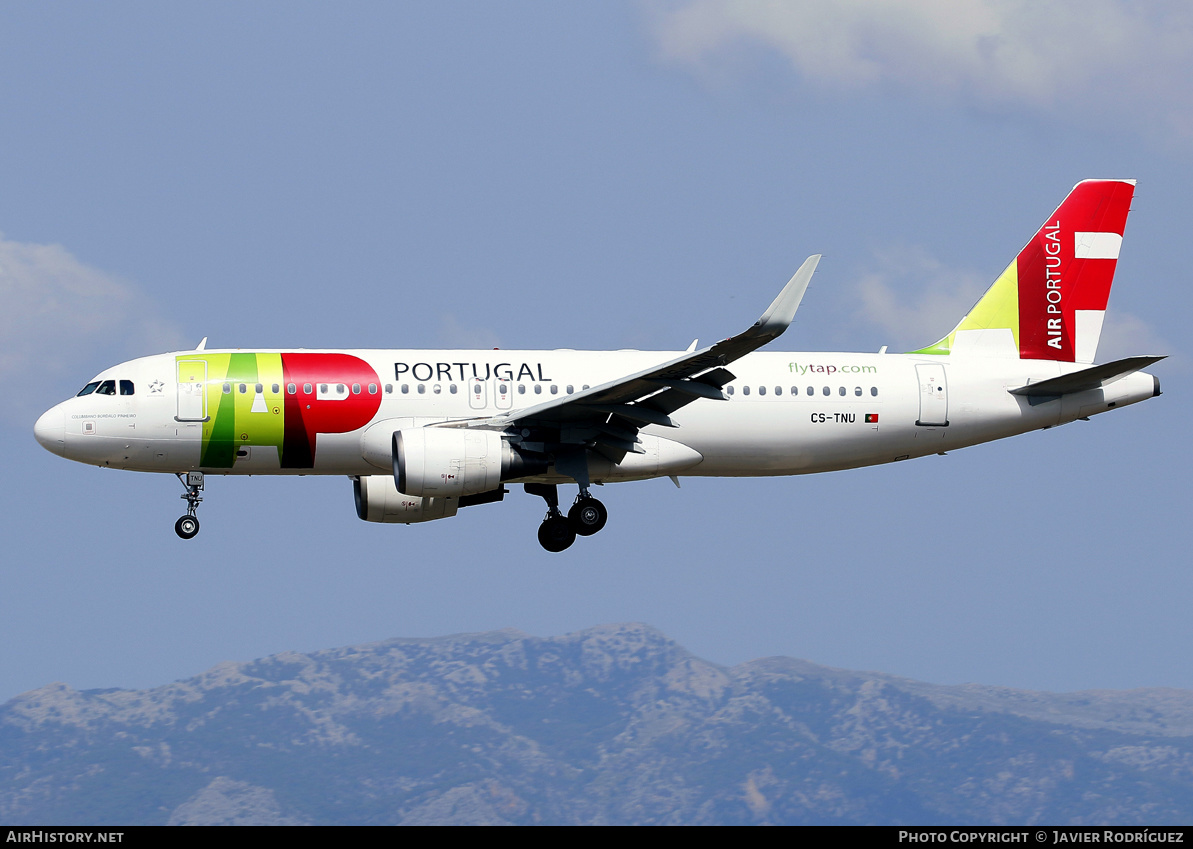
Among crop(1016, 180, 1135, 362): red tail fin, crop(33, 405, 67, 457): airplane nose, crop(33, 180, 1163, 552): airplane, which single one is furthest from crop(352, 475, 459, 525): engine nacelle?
crop(1016, 180, 1135, 362): red tail fin

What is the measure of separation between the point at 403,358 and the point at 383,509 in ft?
14.9

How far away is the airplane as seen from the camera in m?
34.3

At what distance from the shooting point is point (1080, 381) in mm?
38094

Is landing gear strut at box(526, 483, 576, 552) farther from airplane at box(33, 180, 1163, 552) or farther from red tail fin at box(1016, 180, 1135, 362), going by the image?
red tail fin at box(1016, 180, 1135, 362)

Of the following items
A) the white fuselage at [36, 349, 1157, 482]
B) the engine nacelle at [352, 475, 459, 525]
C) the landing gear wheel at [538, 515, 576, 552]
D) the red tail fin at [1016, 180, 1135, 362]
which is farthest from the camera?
the red tail fin at [1016, 180, 1135, 362]

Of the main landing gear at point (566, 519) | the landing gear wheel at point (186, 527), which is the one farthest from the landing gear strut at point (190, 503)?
the main landing gear at point (566, 519)

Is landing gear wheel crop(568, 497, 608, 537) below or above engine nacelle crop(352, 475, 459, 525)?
below

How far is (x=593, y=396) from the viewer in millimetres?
33281

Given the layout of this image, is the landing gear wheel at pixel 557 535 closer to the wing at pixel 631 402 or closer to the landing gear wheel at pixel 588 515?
the landing gear wheel at pixel 588 515

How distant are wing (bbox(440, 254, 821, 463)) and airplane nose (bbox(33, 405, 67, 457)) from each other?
850 cm
